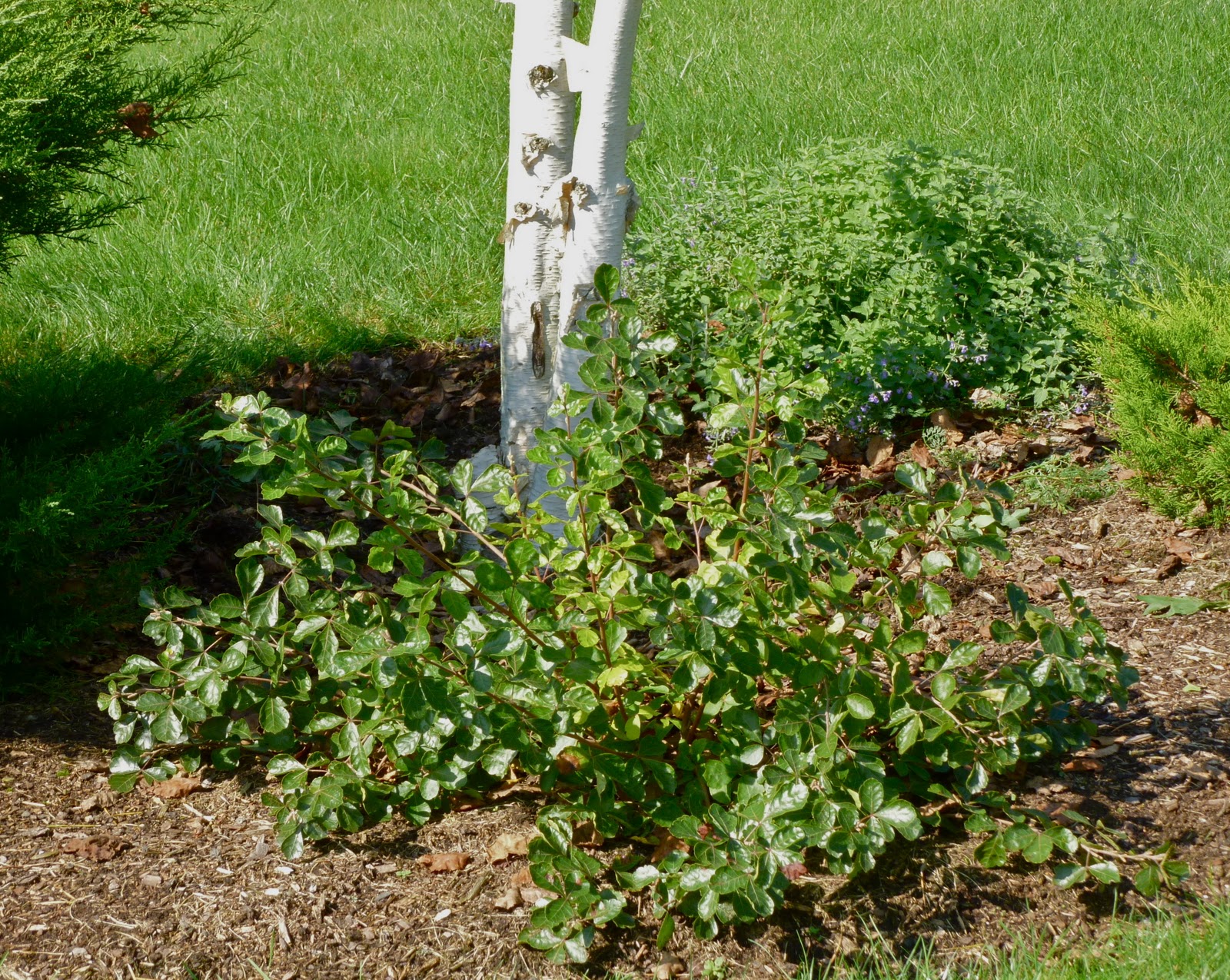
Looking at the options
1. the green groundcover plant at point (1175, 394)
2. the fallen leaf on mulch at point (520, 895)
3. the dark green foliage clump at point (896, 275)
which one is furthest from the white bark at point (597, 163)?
the green groundcover plant at point (1175, 394)

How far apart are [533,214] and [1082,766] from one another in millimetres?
1980

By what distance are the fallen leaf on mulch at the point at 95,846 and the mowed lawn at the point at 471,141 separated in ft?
4.79

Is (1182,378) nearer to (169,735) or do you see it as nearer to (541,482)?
(541,482)

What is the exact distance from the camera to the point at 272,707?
2.33m

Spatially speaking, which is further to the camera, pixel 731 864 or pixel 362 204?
pixel 362 204

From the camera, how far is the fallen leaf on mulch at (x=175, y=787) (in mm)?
2590

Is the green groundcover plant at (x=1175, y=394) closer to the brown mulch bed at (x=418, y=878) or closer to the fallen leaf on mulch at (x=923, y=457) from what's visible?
the brown mulch bed at (x=418, y=878)

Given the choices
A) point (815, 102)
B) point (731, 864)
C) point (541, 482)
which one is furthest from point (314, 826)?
point (815, 102)

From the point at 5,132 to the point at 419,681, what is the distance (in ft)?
6.27

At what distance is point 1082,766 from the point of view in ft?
8.23

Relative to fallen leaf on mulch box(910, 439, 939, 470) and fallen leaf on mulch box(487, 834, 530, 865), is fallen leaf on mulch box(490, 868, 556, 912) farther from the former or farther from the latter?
fallen leaf on mulch box(910, 439, 939, 470)

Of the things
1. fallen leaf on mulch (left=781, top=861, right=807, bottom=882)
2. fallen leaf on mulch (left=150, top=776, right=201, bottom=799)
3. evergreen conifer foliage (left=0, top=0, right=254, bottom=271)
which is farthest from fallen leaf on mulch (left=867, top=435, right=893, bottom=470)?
evergreen conifer foliage (left=0, top=0, right=254, bottom=271)

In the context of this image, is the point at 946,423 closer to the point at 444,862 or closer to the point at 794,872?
the point at 794,872

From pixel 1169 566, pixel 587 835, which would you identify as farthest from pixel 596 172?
pixel 1169 566
